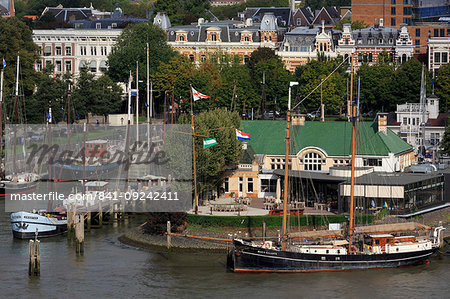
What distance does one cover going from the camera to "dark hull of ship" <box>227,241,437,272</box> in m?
76.9

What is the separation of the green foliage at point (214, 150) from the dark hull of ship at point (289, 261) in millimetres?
14931

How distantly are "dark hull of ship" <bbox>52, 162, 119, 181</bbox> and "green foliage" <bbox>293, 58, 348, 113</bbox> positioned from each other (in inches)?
1580

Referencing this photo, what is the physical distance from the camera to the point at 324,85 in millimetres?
→ 150250

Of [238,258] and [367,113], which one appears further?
[367,113]

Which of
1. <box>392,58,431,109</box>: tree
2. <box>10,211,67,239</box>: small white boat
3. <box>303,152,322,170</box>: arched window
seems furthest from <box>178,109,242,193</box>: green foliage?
<box>392,58,431,109</box>: tree

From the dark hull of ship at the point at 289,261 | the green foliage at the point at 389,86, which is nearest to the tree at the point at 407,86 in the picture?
the green foliage at the point at 389,86

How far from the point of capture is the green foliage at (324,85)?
14950 centimetres

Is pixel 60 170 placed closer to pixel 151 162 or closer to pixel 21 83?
pixel 151 162

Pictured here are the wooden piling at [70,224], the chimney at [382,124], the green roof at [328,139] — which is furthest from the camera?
the chimney at [382,124]

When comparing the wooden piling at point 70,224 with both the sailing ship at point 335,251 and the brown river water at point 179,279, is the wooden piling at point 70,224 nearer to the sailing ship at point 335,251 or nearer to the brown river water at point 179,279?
the brown river water at point 179,279

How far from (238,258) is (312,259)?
198 inches

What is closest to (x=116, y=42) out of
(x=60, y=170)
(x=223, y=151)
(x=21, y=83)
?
(x=21, y=83)

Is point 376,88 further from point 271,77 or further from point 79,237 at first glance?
point 79,237

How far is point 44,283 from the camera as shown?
75.4 metres
